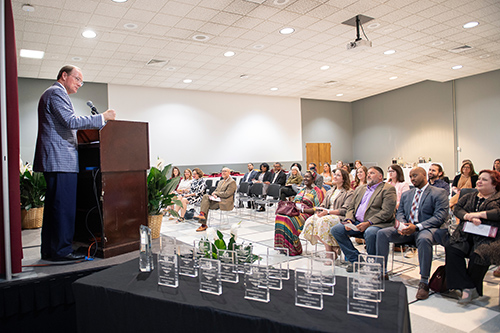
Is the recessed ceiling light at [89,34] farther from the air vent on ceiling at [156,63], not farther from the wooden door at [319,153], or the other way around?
the wooden door at [319,153]

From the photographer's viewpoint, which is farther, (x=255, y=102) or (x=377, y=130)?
(x=377, y=130)

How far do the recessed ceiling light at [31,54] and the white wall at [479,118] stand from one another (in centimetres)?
1275

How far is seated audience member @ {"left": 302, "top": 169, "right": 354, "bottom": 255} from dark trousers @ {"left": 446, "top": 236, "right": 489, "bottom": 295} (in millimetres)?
A: 1459

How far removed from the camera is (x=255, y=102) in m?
14.5

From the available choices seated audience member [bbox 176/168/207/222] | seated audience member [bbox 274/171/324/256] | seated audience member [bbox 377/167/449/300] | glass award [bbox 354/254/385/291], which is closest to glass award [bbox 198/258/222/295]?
glass award [bbox 354/254/385/291]

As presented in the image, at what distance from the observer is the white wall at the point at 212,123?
12069mm

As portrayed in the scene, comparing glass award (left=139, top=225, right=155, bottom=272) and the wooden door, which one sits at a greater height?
the wooden door

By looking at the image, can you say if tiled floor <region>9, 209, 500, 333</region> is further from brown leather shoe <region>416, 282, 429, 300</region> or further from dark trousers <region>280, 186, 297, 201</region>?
dark trousers <region>280, 186, 297, 201</region>

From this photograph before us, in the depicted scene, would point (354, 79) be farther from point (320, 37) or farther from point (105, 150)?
point (105, 150)

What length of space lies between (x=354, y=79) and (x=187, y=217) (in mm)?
7474

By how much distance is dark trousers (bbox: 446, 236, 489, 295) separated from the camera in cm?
325

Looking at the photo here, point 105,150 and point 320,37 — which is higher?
point 320,37

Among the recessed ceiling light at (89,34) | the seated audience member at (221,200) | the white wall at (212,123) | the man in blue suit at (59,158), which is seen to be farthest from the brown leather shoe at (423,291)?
the white wall at (212,123)

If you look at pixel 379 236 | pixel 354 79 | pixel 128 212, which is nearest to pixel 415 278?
pixel 379 236
